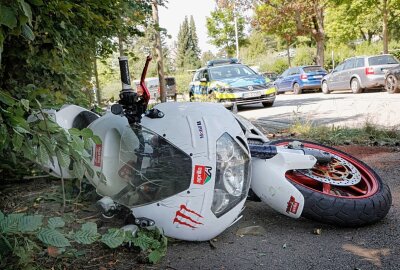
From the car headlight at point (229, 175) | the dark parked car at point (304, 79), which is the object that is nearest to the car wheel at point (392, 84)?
the dark parked car at point (304, 79)

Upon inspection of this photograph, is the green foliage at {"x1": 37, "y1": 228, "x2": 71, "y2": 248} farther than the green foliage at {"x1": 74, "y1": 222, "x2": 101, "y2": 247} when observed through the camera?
No

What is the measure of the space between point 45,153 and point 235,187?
5.60ft

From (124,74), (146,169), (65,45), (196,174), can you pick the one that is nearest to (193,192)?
(196,174)

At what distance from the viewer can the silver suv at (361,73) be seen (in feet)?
53.1

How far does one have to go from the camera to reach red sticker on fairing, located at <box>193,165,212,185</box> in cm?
283

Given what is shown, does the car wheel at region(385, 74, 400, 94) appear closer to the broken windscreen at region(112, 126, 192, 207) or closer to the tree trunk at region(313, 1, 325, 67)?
the broken windscreen at region(112, 126, 192, 207)

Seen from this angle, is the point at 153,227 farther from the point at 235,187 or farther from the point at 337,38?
the point at 337,38

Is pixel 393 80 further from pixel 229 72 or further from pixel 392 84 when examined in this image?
pixel 229 72

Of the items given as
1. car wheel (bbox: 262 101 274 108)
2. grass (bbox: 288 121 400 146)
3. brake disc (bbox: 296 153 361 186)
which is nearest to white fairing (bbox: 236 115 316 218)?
brake disc (bbox: 296 153 361 186)

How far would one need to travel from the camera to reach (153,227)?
9.48ft

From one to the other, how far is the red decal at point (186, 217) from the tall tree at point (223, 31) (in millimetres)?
41237

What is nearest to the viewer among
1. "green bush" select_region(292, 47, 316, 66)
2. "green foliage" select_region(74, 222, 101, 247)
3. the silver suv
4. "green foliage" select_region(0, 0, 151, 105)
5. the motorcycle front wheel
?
"green foliage" select_region(74, 222, 101, 247)

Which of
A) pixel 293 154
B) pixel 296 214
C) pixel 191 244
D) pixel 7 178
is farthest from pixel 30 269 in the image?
pixel 7 178

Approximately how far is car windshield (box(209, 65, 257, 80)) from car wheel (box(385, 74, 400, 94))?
16.0ft
